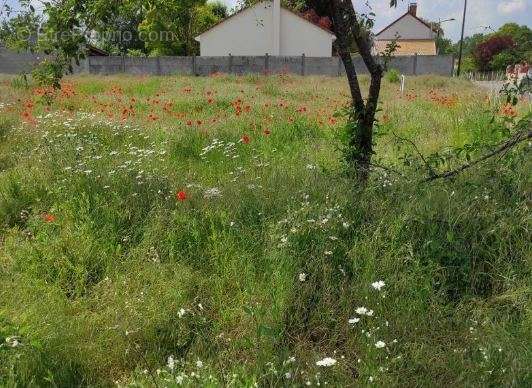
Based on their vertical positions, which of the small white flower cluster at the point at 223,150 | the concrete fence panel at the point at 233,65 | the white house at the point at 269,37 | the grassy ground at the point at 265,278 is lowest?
the grassy ground at the point at 265,278

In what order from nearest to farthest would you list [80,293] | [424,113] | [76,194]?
[80,293] < [76,194] < [424,113]

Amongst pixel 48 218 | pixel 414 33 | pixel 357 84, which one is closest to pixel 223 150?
pixel 357 84

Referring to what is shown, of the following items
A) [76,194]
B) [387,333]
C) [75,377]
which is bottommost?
[75,377]

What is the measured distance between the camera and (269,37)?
35625 mm

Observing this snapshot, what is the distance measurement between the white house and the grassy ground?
108 feet

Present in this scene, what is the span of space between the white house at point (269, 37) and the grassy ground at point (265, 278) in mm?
32851

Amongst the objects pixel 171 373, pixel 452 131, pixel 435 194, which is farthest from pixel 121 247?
pixel 452 131

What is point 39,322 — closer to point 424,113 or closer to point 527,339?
point 527,339

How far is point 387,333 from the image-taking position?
7.80 ft

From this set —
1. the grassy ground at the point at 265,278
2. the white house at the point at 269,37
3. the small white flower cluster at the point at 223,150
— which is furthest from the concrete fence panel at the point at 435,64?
the grassy ground at the point at 265,278

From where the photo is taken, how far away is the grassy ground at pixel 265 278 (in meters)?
2.23

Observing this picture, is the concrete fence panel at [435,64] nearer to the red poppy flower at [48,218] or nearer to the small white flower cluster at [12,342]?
the red poppy flower at [48,218]

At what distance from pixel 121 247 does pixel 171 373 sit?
1376 mm

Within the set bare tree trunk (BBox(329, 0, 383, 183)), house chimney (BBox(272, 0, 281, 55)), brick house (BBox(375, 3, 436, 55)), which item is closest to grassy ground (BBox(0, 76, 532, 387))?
→ bare tree trunk (BBox(329, 0, 383, 183))
